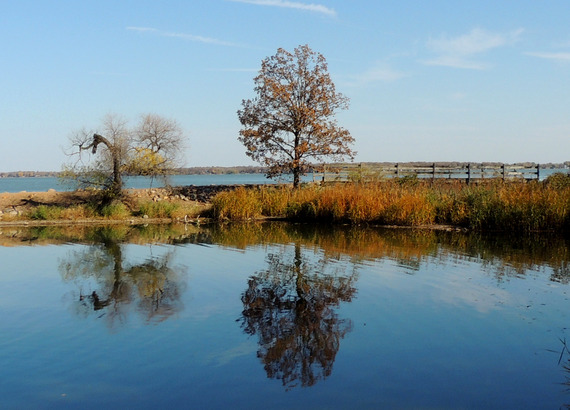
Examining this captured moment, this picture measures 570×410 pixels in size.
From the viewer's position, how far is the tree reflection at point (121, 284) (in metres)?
9.36

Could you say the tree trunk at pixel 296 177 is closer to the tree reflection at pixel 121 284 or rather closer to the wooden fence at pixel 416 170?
the wooden fence at pixel 416 170

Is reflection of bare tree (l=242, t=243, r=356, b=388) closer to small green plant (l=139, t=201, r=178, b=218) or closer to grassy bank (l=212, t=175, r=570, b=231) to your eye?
grassy bank (l=212, t=175, r=570, b=231)

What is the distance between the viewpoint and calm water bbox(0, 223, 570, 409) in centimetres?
611

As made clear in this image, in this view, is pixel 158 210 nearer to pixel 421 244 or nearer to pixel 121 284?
pixel 421 244

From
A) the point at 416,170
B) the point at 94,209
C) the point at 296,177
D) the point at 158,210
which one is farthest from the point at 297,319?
the point at 416,170

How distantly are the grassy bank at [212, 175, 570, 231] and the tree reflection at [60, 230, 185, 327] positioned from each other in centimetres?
967

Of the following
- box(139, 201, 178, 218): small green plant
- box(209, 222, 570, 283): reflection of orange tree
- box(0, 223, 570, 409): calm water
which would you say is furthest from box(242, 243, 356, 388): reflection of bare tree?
box(139, 201, 178, 218): small green plant

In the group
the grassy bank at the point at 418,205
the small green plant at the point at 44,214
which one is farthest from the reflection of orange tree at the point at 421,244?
the small green plant at the point at 44,214

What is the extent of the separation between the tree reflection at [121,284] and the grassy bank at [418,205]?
9.67 meters

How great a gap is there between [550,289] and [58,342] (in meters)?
8.44

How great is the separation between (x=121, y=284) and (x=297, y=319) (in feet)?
14.5

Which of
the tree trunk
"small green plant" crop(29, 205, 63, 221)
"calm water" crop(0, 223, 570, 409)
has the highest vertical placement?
the tree trunk

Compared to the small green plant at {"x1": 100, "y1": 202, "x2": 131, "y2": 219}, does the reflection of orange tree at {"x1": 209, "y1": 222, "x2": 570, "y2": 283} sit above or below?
below

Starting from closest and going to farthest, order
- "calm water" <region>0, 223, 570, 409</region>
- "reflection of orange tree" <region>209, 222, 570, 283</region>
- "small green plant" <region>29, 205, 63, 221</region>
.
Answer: "calm water" <region>0, 223, 570, 409</region>
"reflection of orange tree" <region>209, 222, 570, 283</region>
"small green plant" <region>29, 205, 63, 221</region>
